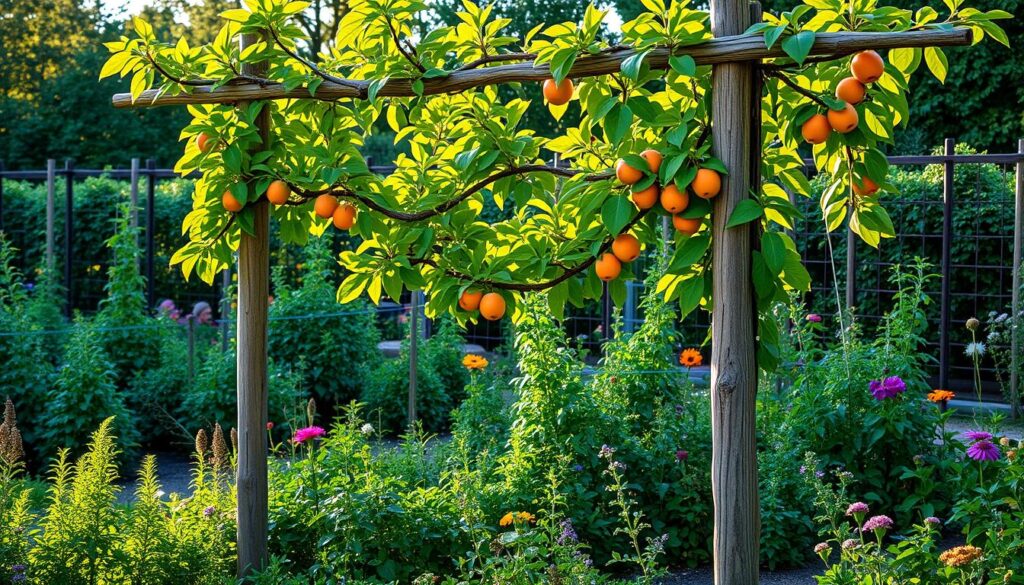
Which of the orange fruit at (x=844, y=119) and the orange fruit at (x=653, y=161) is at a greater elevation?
the orange fruit at (x=844, y=119)

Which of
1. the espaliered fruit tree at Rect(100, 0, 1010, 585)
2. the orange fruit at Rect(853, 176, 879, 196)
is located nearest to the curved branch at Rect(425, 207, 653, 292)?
the espaliered fruit tree at Rect(100, 0, 1010, 585)

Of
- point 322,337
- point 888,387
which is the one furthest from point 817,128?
point 322,337

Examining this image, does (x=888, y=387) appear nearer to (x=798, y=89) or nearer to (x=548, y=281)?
(x=548, y=281)

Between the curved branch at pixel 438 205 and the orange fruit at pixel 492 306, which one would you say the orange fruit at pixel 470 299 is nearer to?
the orange fruit at pixel 492 306

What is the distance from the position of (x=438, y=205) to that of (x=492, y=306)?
390 mm

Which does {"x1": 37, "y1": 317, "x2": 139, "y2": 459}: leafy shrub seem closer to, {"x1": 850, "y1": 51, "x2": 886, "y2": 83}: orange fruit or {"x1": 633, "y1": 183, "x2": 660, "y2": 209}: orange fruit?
{"x1": 633, "y1": 183, "x2": 660, "y2": 209}: orange fruit

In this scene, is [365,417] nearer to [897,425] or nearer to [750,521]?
[897,425]

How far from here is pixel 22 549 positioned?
3.48 m

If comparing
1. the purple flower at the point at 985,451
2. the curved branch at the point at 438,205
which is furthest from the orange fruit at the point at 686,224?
the purple flower at the point at 985,451

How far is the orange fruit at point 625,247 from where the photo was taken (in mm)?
2793

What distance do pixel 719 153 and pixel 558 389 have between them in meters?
2.15

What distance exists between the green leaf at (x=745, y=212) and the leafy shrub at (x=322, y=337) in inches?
210

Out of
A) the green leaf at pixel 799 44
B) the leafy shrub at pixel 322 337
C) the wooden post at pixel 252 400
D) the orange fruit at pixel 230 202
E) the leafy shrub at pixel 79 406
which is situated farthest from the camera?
the leafy shrub at pixel 322 337

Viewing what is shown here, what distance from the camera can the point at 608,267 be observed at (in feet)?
9.34
